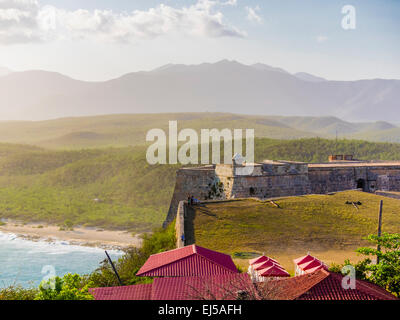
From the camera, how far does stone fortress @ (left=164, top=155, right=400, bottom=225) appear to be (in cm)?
2805

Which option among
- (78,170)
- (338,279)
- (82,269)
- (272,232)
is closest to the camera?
(338,279)

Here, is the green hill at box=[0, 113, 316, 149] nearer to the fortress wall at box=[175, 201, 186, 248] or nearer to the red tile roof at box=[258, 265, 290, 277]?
the fortress wall at box=[175, 201, 186, 248]

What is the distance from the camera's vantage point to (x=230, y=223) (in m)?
23.2

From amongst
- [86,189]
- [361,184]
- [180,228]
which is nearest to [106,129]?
[86,189]

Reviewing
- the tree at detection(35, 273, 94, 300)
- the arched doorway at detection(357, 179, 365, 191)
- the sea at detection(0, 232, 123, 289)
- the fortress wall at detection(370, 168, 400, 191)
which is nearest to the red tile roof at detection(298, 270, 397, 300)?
the tree at detection(35, 273, 94, 300)

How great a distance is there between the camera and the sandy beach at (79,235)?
5116cm

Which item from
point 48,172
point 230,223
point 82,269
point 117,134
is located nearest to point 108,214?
point 82,269

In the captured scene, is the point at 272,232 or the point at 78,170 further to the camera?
the point at 78,170

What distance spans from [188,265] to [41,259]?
36773 millimetres

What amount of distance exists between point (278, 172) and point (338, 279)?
60.2 ft

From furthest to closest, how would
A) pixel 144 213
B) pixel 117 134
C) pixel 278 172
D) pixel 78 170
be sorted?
pixel 117 134, pixel 78 170, pixel 144 213, pixel 278 172

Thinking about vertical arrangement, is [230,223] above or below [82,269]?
above

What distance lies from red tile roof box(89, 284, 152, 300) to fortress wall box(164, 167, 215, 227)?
17.9 metres

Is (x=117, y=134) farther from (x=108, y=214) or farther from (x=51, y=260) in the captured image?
(x=51, y=260)
